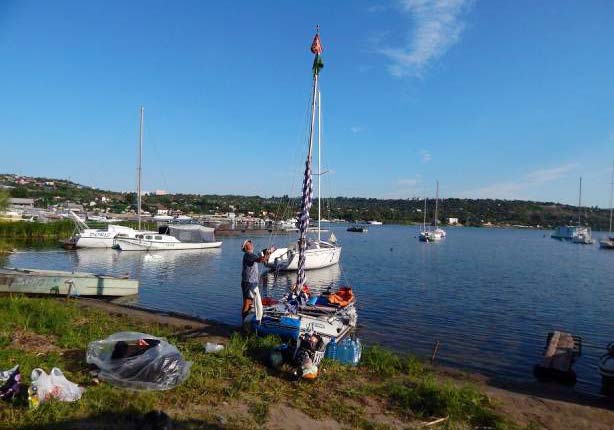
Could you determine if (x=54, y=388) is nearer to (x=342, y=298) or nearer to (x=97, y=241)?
(x=342, y=298)

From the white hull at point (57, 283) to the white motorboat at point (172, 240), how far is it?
27.2 metres

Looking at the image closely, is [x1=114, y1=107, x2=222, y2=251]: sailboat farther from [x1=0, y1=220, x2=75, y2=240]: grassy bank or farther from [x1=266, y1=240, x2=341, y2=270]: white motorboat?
[x1=266, y1=240, x2=341, y2=270]: white motorboat

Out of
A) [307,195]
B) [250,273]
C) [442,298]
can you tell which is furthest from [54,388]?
[442,298]

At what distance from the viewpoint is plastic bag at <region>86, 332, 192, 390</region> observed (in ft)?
25.4

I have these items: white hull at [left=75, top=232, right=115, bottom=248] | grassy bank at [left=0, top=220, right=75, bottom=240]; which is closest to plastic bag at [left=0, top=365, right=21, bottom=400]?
white hull at [left=75, top=232, right=115, bottom=248]

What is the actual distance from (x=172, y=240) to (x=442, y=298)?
1308 inches

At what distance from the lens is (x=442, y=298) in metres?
25.6

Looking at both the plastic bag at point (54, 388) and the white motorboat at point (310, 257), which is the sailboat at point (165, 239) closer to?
the white motorboat at point (310, 257)

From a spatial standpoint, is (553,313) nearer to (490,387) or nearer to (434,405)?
(490,387)

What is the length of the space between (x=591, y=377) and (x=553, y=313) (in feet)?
34.3

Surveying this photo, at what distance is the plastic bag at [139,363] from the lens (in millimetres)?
7734

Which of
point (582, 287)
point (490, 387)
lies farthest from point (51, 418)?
point (582, 287)

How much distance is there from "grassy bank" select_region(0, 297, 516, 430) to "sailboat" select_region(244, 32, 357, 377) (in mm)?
651

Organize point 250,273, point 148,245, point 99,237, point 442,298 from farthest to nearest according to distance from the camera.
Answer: point 148,245 → point 99,237 → point 442,298 → point 250,273
